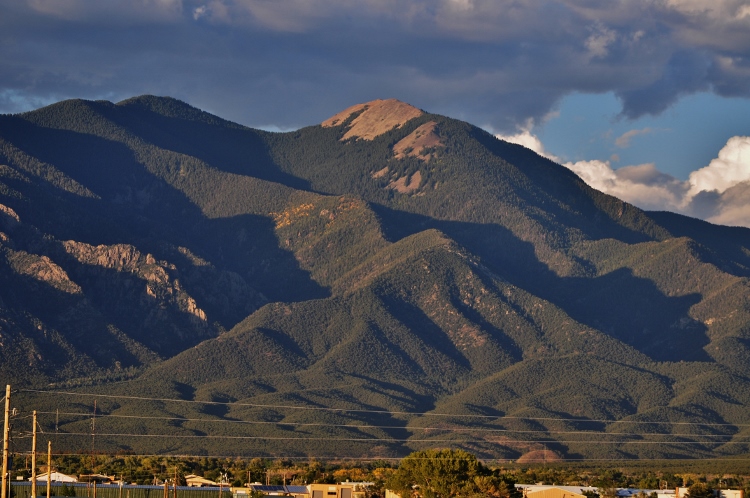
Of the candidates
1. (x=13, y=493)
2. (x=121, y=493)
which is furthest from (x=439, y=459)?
(x=13, y=493)

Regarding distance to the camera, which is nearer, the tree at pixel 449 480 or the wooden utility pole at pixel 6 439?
the wooden utility pole at pixel 6 439

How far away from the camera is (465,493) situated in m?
191

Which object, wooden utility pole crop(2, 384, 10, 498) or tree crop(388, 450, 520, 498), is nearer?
wooden utility pole crop(2, 384, 10, 498)

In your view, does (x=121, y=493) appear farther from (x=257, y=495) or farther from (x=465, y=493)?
(x=465, y=493)

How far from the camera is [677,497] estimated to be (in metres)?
195

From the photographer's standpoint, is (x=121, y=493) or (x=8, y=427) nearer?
(x=8, y=427)

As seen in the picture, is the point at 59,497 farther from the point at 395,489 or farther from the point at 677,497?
the point at 677,497

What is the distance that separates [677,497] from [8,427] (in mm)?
94814

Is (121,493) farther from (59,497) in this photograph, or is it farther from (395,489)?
(395,489)

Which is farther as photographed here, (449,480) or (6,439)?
(449,480)

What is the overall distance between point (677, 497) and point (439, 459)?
27094 mm

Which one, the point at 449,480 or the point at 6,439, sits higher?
the point at 449,480

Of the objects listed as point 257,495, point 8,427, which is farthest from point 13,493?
point 8,427

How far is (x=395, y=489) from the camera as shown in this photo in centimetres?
19725
